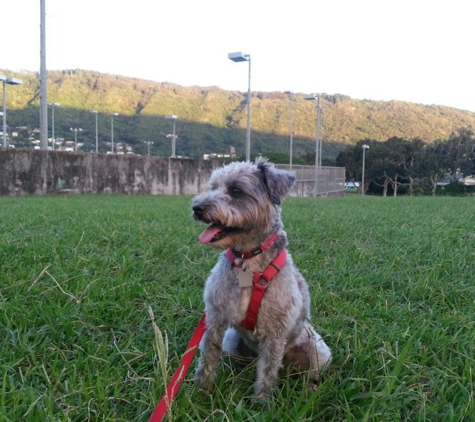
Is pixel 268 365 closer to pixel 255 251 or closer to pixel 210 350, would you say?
pixel 210 350

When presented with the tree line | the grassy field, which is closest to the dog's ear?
the grassy field

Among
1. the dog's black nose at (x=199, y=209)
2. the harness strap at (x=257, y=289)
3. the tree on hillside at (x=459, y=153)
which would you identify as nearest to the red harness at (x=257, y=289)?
the harness strap at (x=257, y=289)

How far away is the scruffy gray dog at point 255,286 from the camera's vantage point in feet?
7.92

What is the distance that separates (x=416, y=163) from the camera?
51656 mm

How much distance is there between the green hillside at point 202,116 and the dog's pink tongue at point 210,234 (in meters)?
51.0

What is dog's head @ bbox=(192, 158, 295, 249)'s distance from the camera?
248 cm

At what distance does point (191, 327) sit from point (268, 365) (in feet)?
2.98

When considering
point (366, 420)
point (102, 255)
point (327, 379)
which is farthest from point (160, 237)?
point (366, 420)

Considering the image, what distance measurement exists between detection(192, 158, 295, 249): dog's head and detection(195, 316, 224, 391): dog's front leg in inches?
18.6

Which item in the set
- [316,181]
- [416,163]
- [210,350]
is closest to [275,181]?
[210,350]

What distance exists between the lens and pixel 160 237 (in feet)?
18.3

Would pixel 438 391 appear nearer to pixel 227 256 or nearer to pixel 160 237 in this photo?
pixel 227 256

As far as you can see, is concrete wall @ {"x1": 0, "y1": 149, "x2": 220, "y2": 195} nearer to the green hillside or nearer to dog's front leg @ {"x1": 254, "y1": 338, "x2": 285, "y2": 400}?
dog's front leg @ {"x1": 254, "y1": 338, "x2": 285, "y2": 400}

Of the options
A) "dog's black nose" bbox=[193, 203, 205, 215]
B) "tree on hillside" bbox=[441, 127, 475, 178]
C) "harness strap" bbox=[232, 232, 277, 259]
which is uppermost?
"tree on hillside" bbox=[441, 127, 475, 178]
